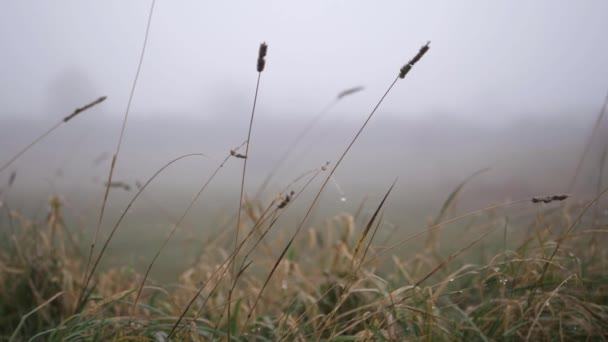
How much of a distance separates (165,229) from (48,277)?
86cm

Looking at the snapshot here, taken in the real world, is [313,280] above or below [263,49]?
below

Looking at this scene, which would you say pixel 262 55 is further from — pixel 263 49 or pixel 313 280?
pixel 313 280

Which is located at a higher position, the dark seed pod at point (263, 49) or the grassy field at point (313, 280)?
the dark seed pod at point (263, 49)

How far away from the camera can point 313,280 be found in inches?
56.5

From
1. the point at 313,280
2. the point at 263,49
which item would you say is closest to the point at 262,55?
the point at 263,49

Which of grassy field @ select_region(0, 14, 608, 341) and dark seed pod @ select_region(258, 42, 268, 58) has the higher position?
dark seed pod @ select_region(258, 42, 268, 58)

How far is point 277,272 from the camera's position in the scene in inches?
55.7

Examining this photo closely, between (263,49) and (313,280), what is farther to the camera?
(313,280)

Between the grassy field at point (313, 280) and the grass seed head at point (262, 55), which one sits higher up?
the grass seed head at point (262, 55)

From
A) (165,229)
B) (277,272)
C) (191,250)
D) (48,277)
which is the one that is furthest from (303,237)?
(48,277)

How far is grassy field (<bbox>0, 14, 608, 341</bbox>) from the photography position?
0.83 meters

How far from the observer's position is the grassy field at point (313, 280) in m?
0.83

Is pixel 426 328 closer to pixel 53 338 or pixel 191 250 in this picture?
pixel 53 338

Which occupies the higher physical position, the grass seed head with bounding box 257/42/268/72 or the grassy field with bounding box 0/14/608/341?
the grass seed head with bounding box 257/42/268/72
